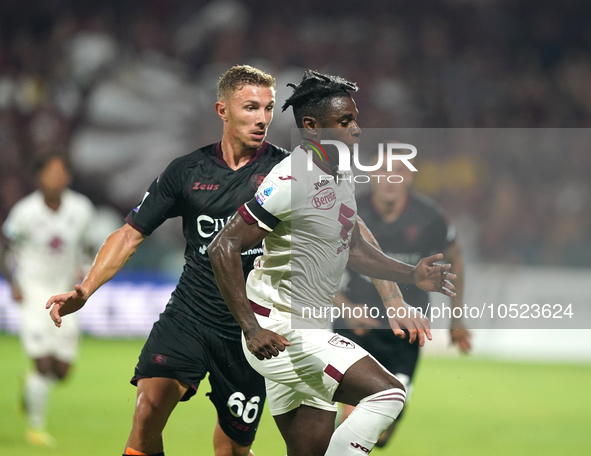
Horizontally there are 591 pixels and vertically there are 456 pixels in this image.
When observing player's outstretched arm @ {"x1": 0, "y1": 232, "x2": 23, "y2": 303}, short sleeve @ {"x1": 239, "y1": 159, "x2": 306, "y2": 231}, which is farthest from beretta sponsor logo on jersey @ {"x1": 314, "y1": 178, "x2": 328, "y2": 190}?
player's outstretched arm @ {"x1": 0, "y1": 232, "x2": 23, "y2": 303}

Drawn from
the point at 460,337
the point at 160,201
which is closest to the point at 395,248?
the point at 460,337

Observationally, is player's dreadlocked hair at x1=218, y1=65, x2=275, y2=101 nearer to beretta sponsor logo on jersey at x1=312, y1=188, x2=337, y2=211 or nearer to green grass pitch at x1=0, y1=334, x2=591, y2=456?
beretta sponsor logo on jersey at x1=312, y1=188, x2=337, y2=211

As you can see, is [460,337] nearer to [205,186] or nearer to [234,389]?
[234,389]

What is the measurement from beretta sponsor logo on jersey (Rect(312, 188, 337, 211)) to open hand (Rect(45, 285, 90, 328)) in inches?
50.8

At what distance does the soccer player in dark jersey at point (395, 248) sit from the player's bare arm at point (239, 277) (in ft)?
7.41

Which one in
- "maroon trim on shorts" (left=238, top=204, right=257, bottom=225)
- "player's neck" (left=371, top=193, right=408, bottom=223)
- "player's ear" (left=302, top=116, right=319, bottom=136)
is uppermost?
"player's neck" (left=371, top=193, right=408, bottom=223)

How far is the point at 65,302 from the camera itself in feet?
13.2

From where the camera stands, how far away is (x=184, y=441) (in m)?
6.22

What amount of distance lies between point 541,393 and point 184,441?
14.0 feet

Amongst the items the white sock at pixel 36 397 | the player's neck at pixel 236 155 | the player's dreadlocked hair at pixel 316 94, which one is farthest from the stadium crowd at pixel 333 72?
the player's dreadlocked hair at pixel 316 94

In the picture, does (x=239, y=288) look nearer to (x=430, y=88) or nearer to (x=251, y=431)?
(x=251, y=431)

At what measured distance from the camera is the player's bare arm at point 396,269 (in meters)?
4.07

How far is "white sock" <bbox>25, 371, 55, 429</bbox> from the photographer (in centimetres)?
663

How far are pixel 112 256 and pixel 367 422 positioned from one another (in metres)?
1.68
